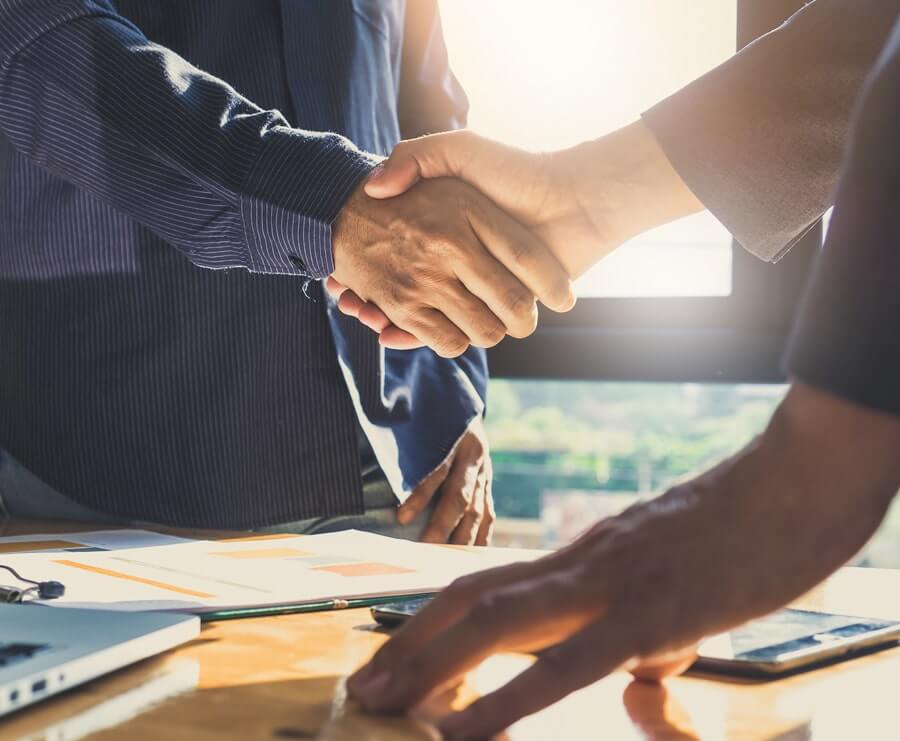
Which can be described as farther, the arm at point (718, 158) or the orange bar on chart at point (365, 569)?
the arm at point (718, 158)

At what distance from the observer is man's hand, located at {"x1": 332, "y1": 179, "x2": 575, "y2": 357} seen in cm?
125

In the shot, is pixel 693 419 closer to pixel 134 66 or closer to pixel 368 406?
pixel 368 406

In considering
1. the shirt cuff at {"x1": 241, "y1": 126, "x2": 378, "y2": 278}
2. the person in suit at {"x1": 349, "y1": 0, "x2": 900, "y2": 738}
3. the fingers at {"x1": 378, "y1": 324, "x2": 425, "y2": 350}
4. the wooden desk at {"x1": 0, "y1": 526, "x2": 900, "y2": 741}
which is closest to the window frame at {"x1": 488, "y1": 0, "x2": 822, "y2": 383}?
the fingers at {"x1": 378, "y1": 324, "x2": 425, "y2": 350}

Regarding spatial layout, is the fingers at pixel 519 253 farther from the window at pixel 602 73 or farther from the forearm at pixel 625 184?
the window at pixel 602 73

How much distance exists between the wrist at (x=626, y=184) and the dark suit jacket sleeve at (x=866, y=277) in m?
0.84

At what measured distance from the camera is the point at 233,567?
2.63 feet

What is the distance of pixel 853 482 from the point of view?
0.40 m

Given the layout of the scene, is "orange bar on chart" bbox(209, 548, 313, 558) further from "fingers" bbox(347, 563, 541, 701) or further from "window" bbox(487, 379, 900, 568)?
"window" bbox(487, 379, 900, 568)

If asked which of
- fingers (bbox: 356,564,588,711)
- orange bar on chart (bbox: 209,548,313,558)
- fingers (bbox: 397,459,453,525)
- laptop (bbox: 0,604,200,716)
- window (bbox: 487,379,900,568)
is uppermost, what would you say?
fingers (bbox: 356,564,588,711)

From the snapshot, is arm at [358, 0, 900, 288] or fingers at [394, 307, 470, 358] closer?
arm at [358, 0, 900, 288]

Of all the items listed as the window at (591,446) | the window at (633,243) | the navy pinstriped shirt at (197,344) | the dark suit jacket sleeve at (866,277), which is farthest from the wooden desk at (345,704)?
the window at (591,446)

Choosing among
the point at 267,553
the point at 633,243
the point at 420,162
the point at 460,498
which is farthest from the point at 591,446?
the point at 267,553

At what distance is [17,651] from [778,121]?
912mm

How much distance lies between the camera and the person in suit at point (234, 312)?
48.6 inches
